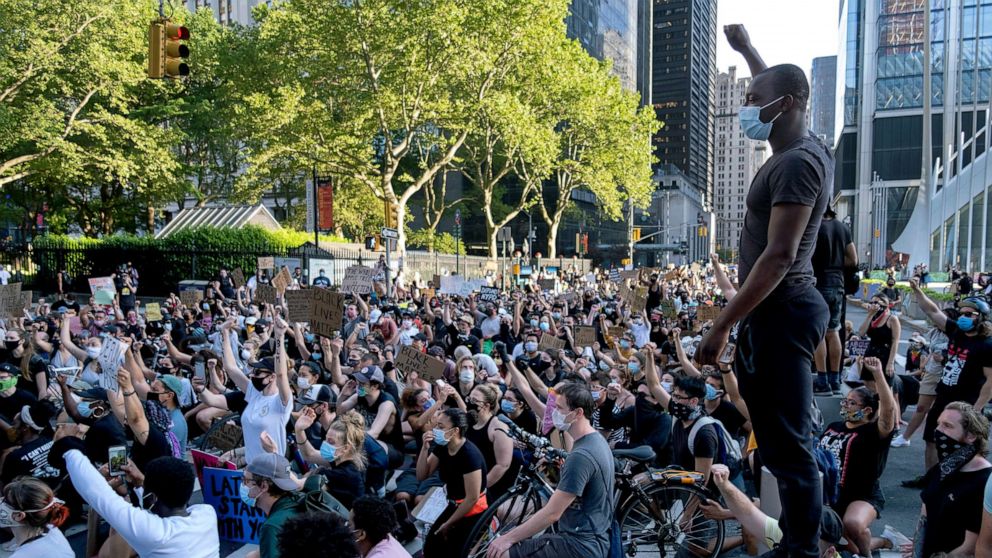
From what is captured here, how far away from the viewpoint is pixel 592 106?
38906 millimetres

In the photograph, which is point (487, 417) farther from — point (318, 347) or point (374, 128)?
point (374, 128)

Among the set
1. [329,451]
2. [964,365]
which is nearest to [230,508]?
[329,451]

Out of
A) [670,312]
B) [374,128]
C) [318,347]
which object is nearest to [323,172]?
[374,128]

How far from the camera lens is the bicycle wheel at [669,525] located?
5.43 m

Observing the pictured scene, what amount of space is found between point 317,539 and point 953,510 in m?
3.27

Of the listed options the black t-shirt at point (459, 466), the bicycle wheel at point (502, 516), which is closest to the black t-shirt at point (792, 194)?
the bicycle wheel at point (502, 516)

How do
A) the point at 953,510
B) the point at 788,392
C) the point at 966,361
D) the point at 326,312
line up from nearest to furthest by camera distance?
the point at 788,392 → the point at 953,510 → the point at 966,361 → the point at 326,312

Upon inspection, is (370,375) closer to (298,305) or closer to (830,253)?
(298,305)

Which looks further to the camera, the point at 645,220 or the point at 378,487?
the point at 645,220

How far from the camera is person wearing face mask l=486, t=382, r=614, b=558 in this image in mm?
3906

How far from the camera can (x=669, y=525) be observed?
5531 mm

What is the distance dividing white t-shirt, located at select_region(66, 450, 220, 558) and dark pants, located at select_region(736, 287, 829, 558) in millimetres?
2807

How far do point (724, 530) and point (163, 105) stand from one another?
36.5 metres

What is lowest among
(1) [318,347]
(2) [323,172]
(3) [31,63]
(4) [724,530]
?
(4) [724,530]
